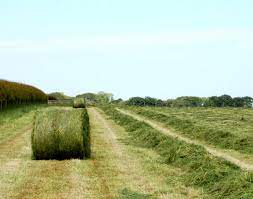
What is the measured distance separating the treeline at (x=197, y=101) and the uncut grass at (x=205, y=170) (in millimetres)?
54244

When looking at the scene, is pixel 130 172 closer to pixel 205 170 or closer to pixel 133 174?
pixel 133 174

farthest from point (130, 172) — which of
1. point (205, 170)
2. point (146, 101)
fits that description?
point (146, 101)

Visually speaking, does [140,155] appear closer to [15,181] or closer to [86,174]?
[86,174]

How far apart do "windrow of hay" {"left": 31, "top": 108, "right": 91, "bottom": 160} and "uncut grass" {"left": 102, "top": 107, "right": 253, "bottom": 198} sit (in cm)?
261

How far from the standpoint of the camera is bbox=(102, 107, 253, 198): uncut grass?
1194cm

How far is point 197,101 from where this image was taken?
309ft

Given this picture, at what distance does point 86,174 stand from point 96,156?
395 centimetres

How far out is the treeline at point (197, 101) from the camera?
77.9 m

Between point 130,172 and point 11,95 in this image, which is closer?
point 130,172

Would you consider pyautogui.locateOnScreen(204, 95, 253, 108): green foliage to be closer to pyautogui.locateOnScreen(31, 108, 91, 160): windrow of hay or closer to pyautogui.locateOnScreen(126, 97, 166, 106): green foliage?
pyautogui.locateOnScreen(126, 97, 166, 106): green foliage

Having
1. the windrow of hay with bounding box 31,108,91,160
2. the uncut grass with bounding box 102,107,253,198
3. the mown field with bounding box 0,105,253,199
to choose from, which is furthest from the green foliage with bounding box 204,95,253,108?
the windrow of hay with bounding box 31,108,91,160

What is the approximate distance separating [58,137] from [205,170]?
4704 millimetres

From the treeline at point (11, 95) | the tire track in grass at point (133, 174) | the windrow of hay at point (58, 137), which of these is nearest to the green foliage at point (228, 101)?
the treeline at point (11, 95)

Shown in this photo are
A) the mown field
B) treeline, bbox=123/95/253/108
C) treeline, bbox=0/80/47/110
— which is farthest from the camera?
treeline, bbox=123/95/253/108
